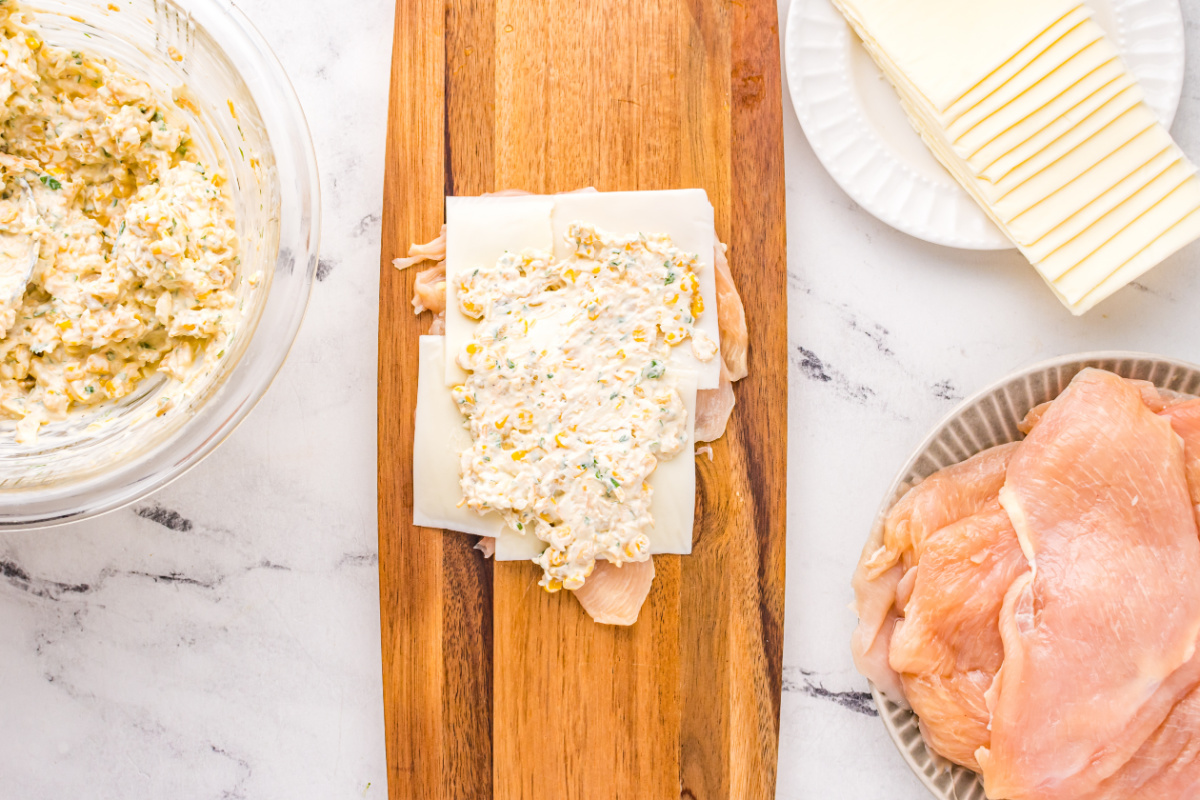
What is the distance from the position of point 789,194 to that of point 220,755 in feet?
5.65

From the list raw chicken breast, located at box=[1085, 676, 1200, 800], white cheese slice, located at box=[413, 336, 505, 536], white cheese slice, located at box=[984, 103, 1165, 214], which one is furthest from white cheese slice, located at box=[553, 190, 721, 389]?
raw chicken breast, located at box=[1085, 676, 1200, 800]

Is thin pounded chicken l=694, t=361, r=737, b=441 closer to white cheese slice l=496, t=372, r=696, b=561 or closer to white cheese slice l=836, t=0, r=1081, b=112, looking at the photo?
white cheese slice l=496, t=372, r=696, b=561

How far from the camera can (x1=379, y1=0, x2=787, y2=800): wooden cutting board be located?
156 centimetres

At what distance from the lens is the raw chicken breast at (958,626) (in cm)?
149

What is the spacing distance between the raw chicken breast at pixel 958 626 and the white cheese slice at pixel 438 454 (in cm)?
82

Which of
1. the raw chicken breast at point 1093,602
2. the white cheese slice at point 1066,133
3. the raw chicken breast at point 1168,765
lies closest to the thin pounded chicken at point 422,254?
the white cheese slice at point 1066,133

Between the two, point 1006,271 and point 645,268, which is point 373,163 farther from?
point 1006,271

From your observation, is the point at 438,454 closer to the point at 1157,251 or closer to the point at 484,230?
the point at 484,230

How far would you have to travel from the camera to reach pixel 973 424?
1569 mm

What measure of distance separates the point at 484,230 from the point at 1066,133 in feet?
3.81

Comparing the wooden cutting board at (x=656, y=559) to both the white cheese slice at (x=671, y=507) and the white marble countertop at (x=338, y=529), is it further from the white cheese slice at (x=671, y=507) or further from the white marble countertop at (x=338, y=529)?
the white marble countertop at (x=338, y=529)

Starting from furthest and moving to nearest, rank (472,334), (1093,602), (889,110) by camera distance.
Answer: (889,110) → (472,334) → (1093,602)

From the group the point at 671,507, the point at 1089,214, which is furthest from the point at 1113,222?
the point at 671,507

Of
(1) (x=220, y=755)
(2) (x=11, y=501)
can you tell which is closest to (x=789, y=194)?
(2) (x=11, y=501)
